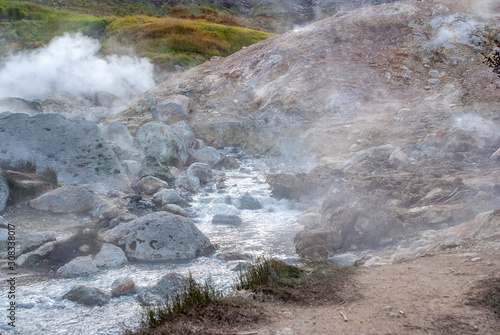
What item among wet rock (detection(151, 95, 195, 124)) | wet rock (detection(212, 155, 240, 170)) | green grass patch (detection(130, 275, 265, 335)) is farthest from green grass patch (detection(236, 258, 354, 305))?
wet rock (detection(151, 95, 195, 124))

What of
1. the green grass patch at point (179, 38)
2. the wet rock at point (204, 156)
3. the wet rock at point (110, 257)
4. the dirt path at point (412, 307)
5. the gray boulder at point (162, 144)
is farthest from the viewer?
the green grass patch at point (179, 38)

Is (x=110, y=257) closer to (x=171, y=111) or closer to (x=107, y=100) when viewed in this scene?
(x=171, y=111)

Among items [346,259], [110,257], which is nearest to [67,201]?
[110,257]

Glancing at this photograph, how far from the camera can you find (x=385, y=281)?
5.45 meters

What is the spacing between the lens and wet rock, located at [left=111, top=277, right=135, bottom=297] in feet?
20.4

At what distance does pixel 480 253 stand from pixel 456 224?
2011 mm

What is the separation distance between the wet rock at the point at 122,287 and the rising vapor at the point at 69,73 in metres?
18.7

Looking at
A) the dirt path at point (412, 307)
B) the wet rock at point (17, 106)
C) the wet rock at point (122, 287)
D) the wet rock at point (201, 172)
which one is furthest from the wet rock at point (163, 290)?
the wet rock at point (17, 106)

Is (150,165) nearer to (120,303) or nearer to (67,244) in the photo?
(67,244)

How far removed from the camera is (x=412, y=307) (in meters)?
4.49

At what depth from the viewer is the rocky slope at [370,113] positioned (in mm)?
8656

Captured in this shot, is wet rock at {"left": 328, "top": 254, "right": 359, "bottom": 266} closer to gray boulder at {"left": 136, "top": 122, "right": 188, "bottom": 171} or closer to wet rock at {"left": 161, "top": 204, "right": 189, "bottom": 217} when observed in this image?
wet rock at {"left": 161, "top": 204, "right": 189, "bottom": 217}

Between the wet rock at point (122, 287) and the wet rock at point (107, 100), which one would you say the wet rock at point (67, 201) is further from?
Answer: the wet rock at point (107, 100)

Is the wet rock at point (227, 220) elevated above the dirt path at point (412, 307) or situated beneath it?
elevated above
